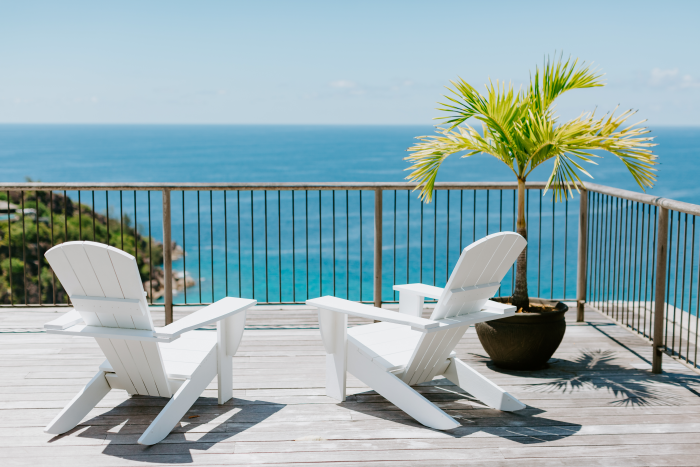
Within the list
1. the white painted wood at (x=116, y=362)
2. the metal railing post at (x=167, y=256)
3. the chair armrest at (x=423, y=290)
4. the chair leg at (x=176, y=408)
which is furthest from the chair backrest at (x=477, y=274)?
the metal railing post at (x=167, y=256)

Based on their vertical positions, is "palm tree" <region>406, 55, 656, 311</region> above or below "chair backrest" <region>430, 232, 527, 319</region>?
above

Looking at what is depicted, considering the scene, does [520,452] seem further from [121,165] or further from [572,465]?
[121,165]

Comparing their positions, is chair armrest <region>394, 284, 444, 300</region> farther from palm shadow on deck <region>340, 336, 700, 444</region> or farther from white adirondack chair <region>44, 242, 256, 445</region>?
white adirondack chair <region>44, 242, 256, 445</region>

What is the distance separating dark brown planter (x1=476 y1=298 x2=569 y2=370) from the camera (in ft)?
12.2

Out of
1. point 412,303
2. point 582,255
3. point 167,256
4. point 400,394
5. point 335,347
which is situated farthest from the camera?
point 582,255

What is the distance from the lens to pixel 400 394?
3.04m

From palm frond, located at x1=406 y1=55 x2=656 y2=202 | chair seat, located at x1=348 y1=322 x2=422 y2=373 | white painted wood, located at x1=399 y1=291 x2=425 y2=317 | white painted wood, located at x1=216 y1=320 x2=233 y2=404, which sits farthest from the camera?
palm frond, located at x1=406 y1=55 x2=656 y2=202

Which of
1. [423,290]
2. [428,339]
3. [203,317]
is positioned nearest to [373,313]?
[428,339]

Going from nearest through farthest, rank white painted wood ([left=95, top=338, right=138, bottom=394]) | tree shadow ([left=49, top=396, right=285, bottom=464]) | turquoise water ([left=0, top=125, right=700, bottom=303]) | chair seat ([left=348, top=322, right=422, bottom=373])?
tree shadow ([left=49, top=396, right=285, bottom=464]) → white painted wood ([left=95, top=338, right=138, bottom=394]) → chair seat ([left=348, top=322, right=422, bottom=373]) → turquoise water ([left=0, top=125, right=700, bottom=303])

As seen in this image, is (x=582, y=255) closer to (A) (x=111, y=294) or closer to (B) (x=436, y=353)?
(B) (x=436, y=353)

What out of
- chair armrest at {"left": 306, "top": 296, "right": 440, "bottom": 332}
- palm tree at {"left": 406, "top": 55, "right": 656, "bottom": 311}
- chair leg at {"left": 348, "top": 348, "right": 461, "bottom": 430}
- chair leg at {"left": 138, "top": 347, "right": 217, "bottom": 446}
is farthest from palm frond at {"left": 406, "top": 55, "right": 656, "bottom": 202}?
chair leg at {"left": 138, "top": 347, "right": 217, "bottom": 446}

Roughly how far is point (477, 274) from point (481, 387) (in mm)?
664

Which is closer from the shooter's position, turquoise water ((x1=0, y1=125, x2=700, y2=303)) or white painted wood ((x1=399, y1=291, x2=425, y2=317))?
white painted wood ((x1=399, y1=291, x2=425, y2=317))

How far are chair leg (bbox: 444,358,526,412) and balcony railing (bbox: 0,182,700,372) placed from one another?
0.99 meters
